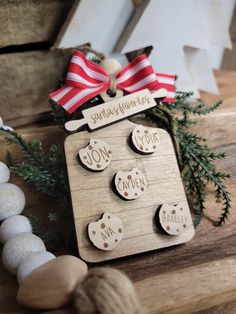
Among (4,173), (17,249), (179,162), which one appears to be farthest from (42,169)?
(179,162)

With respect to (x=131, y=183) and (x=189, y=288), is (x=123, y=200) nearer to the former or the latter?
(x=131, y=183)

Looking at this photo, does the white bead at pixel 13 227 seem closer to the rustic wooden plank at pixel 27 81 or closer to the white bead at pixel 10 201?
the white bead at pixel 10 201

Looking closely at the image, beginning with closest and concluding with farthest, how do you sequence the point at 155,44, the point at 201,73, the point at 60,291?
the point at 60,291 < the point at 155,44 < the point at 201,73

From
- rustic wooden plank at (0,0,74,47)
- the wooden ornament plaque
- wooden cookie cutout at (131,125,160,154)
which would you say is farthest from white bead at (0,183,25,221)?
rustic wooden plank at (0,0,74,47)

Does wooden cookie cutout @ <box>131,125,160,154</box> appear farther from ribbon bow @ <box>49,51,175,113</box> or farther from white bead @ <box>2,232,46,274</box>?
white bead @ <box>2,232,46,274</box>

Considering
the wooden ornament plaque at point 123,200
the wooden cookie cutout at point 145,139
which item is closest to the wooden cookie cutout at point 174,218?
the wooden ornament plaque at point 123,200

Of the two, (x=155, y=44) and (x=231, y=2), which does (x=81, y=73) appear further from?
(x=231, y=2)

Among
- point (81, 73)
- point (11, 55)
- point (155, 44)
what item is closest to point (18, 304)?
point (81, 73)
